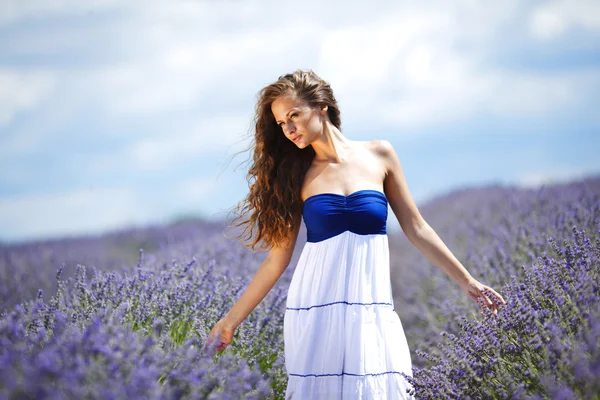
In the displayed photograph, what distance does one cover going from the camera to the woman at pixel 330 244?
6.75 ft

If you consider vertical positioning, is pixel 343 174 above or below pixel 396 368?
above

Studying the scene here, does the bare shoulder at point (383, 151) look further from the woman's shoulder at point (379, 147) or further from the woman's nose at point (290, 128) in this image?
the woman's nose at point (290, 128)

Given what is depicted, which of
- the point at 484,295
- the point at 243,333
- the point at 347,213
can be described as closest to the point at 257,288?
the point at 243,333

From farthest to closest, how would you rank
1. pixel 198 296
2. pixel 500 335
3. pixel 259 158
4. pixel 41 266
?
pixel 41 266, pixel 198 296, pixel 259 158, pixel 500 335

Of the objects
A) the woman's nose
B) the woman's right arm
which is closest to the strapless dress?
the woman's right arm

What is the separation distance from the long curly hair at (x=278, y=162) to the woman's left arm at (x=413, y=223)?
0.24 metres

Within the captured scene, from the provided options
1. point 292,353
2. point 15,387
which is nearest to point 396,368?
point 292,353

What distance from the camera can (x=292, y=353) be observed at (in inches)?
84.0

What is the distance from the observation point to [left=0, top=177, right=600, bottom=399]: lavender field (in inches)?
59.0

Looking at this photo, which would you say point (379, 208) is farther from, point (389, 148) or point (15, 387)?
point (15, 387)

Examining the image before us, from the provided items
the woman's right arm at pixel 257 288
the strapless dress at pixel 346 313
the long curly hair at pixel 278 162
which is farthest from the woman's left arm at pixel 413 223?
the woman's right arm at pixel 257 288

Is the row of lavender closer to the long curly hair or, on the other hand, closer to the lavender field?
the lavender field

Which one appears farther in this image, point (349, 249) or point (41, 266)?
point (41, 266)

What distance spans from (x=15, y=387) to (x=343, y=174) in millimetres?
1204
